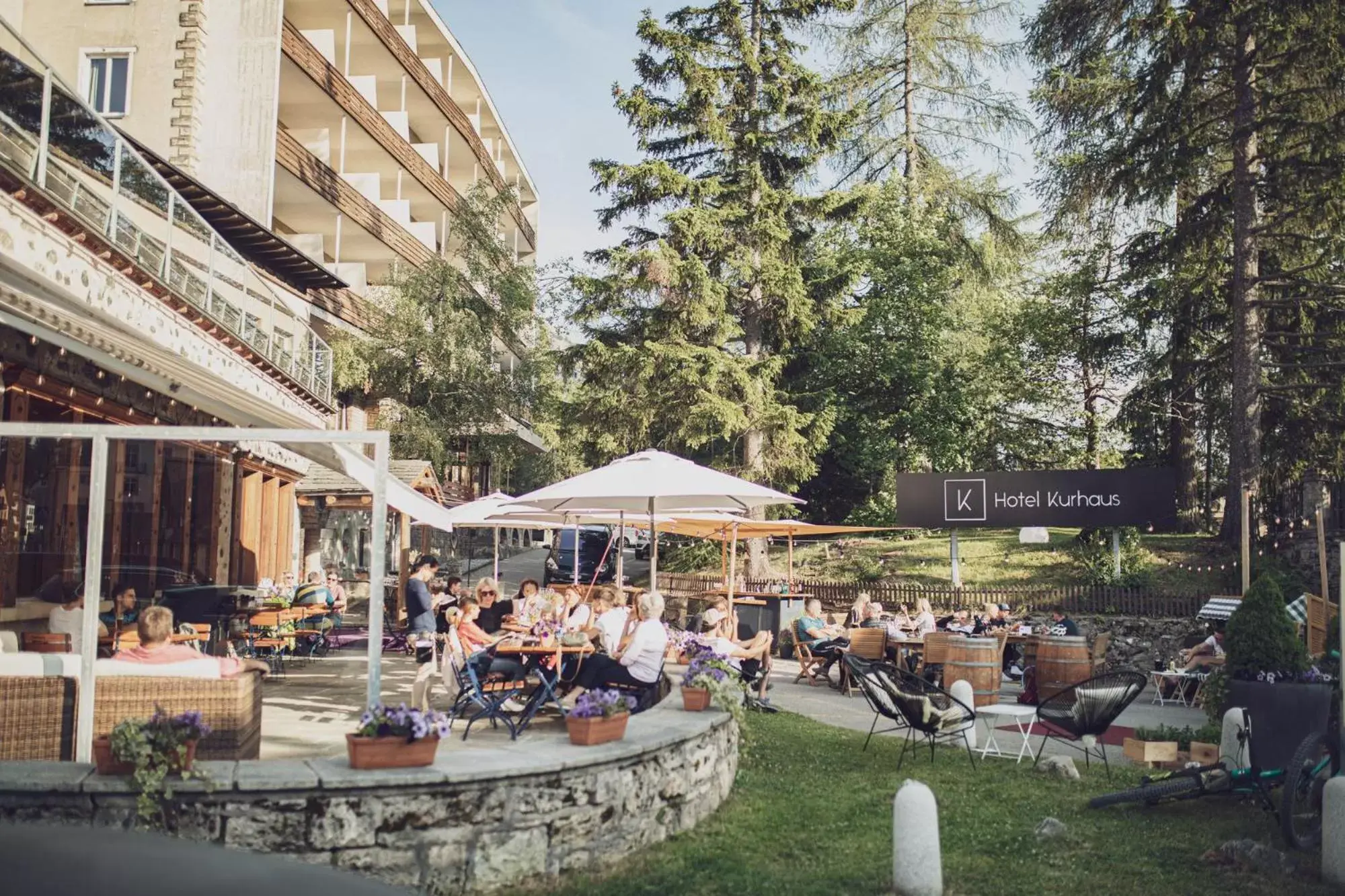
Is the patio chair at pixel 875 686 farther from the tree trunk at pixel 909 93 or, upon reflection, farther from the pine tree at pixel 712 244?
the tree trunk at pixel 909 93

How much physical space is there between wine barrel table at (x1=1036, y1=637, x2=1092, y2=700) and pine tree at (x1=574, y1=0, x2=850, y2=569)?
12732 mm

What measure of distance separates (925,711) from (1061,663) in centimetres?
429

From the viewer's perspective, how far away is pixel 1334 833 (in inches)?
235

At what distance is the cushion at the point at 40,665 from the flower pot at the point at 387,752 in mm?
1764

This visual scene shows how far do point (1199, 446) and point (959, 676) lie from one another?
30.8m

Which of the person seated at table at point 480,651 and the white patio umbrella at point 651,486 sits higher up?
the white patio umbrella at point 651,486

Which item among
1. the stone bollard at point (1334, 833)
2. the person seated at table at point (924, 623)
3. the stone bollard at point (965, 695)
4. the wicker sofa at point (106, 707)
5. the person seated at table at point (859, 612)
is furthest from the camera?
the person seated at table at point (859, 612)

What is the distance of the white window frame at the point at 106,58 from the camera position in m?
26.4

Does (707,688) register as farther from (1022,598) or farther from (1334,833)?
(1022,598)

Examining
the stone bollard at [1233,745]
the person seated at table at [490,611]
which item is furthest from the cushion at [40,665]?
the stone bollard at [1233,745]

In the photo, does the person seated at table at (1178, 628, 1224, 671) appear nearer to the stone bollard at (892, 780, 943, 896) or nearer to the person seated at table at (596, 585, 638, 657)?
the person seated at table at (596, 585, 638, 657)

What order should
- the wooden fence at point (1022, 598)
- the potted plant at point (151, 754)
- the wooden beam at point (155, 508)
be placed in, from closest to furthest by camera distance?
the potted plant at point (151, 754) < the wooden beam at point (155, 508) < the wooden fence at point (1022, 598)

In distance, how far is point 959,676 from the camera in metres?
11.7

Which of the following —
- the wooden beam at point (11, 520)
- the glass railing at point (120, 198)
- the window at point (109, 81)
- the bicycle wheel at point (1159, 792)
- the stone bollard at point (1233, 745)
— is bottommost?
the bicycle wheel at point (1159, 792)
